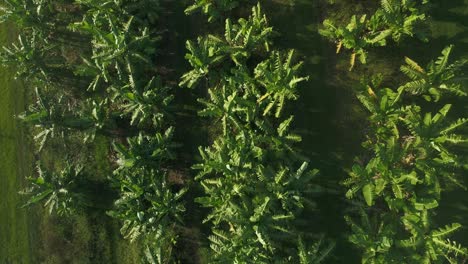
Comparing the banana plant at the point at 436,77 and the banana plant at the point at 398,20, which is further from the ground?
the banana plant at the point at 398,20

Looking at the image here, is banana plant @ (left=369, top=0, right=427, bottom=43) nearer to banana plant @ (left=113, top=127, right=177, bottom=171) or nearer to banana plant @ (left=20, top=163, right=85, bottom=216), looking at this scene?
banana plant @ (left=113, top=127, right=177, bottom=171)

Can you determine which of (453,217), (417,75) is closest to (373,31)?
(417,75)

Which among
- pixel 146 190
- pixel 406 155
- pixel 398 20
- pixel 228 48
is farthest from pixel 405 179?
pixel 146 190

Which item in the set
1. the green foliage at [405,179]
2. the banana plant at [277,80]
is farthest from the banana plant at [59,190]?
the green foliage at [405,179]

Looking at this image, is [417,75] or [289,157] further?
[289,157]

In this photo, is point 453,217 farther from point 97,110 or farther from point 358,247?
point 97,110

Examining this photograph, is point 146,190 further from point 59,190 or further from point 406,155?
point 406,155

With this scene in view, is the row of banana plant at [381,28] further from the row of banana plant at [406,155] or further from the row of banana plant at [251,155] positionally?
the row of banana plant at [251,155]
